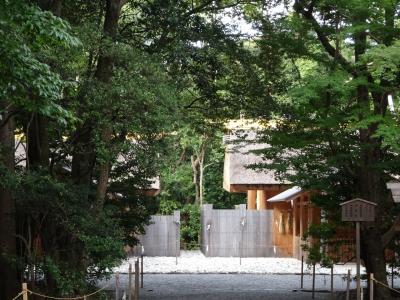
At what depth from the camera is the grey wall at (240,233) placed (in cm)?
2870

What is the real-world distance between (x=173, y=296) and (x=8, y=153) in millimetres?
6095

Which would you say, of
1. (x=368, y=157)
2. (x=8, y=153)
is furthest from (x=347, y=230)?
(x=8, y=153)

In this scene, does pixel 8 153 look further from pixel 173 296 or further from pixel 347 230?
pixel 347 230

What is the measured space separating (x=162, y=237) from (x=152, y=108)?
755 inches

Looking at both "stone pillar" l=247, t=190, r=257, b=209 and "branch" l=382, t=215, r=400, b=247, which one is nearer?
"branch" l=382, t=215, r=400, b=247

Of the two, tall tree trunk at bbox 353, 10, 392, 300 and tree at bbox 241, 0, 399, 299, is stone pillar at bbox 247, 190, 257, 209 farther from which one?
tall tree trunk at bbox 353, 10, 392, 300

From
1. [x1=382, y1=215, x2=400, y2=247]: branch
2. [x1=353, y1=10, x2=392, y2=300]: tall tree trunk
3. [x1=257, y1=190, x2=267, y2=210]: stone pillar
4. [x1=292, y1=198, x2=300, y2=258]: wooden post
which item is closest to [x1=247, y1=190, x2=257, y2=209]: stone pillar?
[x1=257, y1=190, x2=267, y2=210]: stone pillar

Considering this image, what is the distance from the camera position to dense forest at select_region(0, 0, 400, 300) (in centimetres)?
1007

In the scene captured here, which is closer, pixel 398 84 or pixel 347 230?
pixel 398 84

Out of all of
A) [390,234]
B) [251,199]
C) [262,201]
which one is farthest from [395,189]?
[251,199]

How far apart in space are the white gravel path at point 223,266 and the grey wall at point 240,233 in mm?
567

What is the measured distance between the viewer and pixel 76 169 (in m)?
13.0

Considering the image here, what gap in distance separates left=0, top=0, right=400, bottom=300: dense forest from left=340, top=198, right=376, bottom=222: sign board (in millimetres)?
901

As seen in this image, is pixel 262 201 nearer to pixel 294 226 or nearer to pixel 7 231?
pixel 294 226
